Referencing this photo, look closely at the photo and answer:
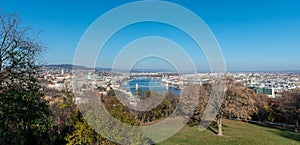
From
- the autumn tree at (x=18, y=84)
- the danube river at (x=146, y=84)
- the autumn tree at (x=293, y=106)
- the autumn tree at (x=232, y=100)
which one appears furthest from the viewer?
the autumn tree at (x=293, y=106)

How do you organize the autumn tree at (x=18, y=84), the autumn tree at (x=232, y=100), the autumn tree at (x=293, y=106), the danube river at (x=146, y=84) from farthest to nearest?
the autumn tree at (x=293, y=106) → the autumn tree at (x=232, y=100) → the danube river at (x=146, y=84) → the autumn tree at (x=18, y=84)

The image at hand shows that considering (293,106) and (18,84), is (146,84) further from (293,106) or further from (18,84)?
(293,106)

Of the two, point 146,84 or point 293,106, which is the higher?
point 146,84

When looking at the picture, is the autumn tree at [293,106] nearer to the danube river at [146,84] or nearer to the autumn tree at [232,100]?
the autumn tree at [232,100]

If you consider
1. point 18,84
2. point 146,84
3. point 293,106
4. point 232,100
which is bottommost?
point 293,106

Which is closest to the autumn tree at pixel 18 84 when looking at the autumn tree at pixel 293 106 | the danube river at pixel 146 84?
the danube river at pixel 146 84

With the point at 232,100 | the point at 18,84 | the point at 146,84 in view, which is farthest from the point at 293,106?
the point at 18,84

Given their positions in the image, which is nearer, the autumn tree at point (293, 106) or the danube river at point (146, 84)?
the danube river at point (146, 84)

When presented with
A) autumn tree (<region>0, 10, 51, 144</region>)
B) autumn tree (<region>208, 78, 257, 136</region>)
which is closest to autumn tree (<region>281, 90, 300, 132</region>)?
autumn tree (<region>208, 78, 257, 136</region>)
